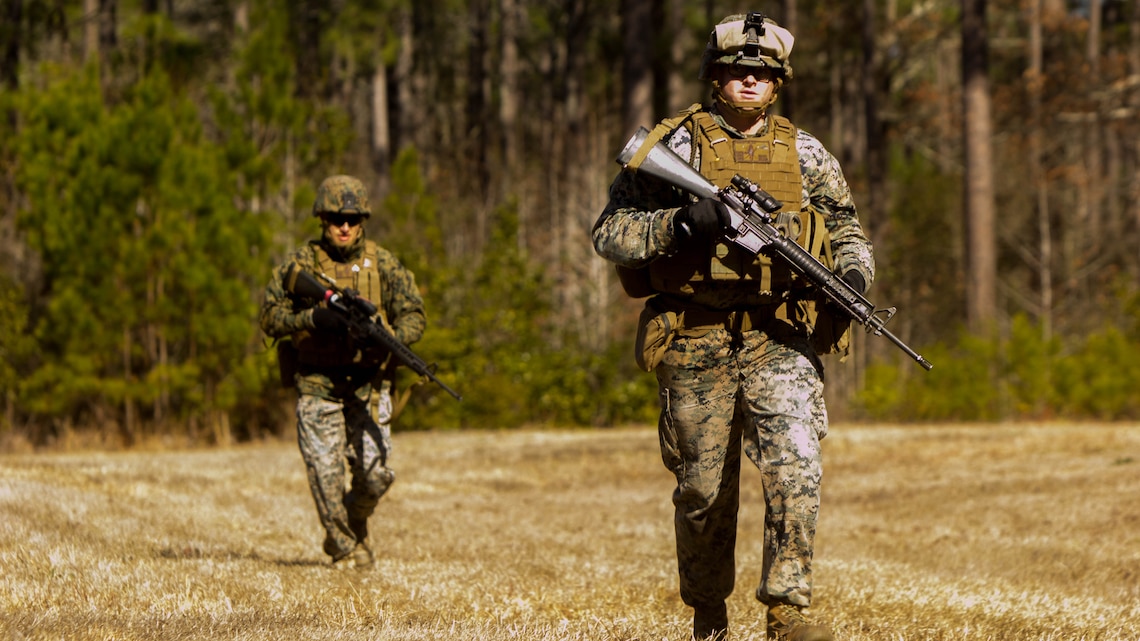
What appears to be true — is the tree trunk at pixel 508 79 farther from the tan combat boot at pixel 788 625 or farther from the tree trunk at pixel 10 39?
the tan combat boot at pixel 788 625

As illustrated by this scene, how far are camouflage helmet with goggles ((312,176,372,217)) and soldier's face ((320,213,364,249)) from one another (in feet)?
0.17

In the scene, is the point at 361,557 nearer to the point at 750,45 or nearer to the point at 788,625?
the point at 788,625

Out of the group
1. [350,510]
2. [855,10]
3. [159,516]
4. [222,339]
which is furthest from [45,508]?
[855,10]

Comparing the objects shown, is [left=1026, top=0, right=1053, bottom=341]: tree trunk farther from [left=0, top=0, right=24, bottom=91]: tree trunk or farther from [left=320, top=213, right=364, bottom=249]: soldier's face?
[left=320, top=213, right=364, bottom=249]: soldier's face

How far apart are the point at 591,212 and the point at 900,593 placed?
41.9 ft

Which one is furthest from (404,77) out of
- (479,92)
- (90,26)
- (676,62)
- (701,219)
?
(701,219)

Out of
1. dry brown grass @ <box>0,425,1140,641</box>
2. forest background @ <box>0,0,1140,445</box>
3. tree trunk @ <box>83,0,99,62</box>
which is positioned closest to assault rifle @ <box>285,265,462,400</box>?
dry brown grass @ <box>0,425,1140,641</box>

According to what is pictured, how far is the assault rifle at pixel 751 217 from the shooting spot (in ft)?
16.0

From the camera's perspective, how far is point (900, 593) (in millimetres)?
6961

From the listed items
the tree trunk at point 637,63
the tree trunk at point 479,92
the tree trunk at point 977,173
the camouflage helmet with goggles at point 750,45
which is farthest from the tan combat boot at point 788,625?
the tree trunk at point 479,92

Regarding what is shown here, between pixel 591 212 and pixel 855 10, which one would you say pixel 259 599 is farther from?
pixel 855 10

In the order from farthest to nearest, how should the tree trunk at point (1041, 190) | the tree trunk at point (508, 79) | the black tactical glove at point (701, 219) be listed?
the tree trunk at point (508, 79) < the tree trunk at point (1041, 190) < the black tactical glove at point (701, 219)

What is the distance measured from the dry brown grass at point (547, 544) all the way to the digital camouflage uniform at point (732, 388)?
585mm

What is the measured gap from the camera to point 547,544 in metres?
9.60
